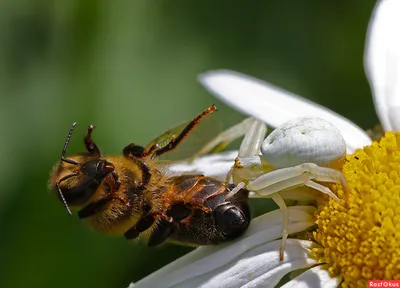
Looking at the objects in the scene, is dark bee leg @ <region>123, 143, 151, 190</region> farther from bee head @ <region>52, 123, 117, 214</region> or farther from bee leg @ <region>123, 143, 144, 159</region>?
bee head @ <region>52, 123, 117, 214</region>

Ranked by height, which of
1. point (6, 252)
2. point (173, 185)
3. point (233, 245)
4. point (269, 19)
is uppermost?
point (269, 19)

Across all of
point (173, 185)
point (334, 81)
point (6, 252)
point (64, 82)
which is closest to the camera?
point (173, 185)

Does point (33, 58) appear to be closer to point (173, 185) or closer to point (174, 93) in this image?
point (174, 93)

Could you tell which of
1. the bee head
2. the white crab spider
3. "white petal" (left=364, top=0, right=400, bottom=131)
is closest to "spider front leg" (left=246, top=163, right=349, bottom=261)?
the white crab spider

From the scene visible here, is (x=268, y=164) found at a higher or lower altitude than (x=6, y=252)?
higher

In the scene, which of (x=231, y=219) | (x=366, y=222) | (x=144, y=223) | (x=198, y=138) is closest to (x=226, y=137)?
(x=198, y=138)

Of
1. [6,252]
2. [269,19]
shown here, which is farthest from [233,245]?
[269,19]

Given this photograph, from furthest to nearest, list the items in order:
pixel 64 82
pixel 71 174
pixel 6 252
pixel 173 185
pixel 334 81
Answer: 1. pixel 334 81
2. pixel 64 82
3. pixel 6 252
4. pixel 173 185
5. pixel 71 174
